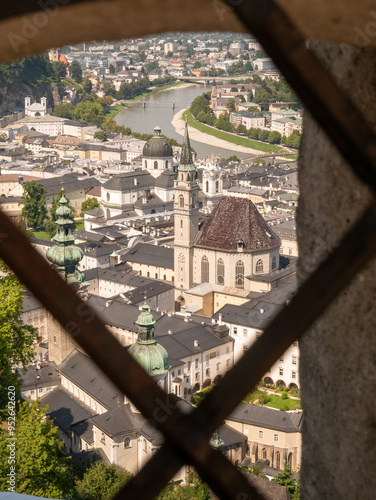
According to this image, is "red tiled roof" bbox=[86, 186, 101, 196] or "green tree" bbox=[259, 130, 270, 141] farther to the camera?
"green tree" bbox=[259, 130, 270, 141]

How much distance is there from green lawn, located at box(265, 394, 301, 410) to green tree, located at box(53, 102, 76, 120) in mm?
31301

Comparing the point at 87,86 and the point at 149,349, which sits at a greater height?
the point at 87,86

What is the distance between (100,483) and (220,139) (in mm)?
31497

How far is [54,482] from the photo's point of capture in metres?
5.69

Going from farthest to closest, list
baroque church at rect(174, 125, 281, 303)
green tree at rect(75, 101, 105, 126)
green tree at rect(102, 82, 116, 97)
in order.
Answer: green tree at rect(102, 82, 116, 97) < green tree at rect(75, 101, 105, 126) < baroque church at rect(174, 125, 281, 303)

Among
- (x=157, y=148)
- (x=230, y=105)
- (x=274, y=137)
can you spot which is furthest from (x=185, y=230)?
(x=230, y=105)

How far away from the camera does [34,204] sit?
77.7ft

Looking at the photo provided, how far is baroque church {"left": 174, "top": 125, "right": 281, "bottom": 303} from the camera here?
1694 centimetres

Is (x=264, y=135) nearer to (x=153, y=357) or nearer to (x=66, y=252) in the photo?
(x=66, y=252)

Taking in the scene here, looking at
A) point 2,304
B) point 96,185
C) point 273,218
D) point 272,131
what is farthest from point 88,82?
point 2,304

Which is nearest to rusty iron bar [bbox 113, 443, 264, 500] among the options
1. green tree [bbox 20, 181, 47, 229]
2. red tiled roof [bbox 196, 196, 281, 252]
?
red tiled roof [bbox 196, 196, 281, 252]

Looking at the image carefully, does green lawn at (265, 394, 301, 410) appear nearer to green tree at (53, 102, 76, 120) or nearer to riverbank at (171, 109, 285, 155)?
riverbank at (171, 109, 285, 155)

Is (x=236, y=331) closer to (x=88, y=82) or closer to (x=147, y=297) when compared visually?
(x=147, y=297)

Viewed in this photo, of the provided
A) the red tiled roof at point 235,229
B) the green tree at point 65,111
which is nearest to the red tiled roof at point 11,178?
the red tiled roof at point 235,229
